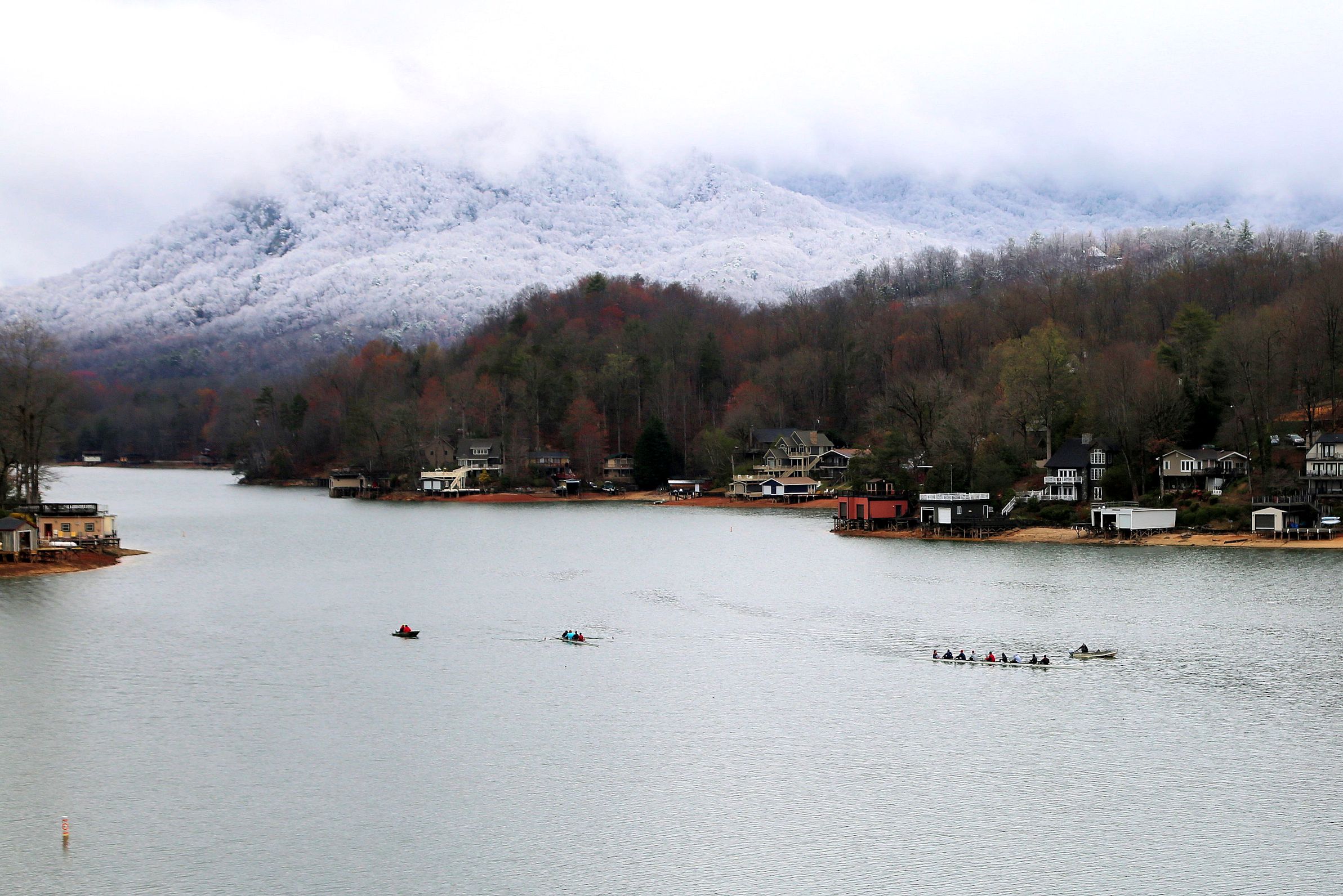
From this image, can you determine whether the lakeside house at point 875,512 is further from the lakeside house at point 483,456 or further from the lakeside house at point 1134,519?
the lakeside house at point 483,456

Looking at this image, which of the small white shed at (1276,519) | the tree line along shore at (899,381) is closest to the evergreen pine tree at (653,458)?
the tree line along shore at (899,381)

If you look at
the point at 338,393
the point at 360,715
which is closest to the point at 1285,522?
the point at 360,715

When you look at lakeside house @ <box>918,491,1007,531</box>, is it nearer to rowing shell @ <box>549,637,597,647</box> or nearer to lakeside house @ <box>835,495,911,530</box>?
lakeside house @ <box>835,495,911,530</box>

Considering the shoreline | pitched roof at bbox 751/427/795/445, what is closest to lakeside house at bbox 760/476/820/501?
pitched roof at bbox 751/427/795/445

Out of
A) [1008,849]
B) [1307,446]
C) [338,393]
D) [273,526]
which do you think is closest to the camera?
[1008,849]

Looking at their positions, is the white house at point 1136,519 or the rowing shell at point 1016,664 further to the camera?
the white house at point 1136,519

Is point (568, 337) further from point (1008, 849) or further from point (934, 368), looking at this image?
point (1008, 849)

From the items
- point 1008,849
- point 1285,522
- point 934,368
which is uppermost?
point 934,368
